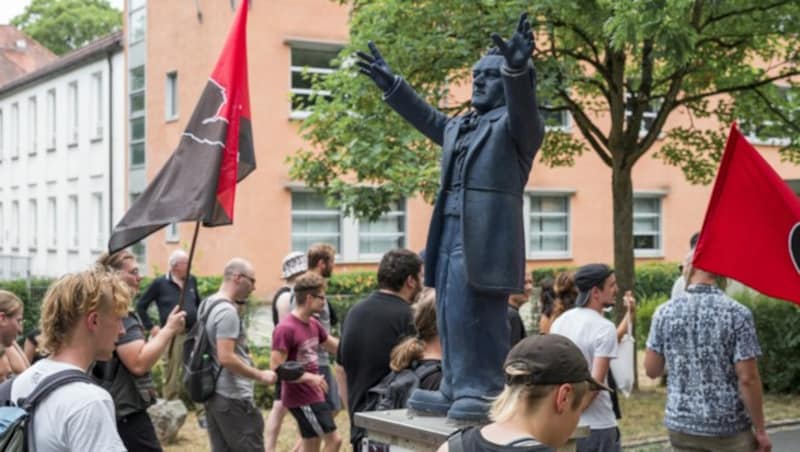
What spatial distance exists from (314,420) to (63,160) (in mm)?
32871

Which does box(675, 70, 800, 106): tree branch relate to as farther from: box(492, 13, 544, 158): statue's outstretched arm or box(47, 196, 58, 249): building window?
box(47, 196, 58, 249): building window

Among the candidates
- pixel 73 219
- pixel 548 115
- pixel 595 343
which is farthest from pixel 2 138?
pixel 595 343

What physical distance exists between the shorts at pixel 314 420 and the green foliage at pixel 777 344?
297 inches

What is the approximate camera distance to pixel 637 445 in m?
11.3

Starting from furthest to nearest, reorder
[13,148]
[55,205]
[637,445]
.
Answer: [13,148]
[55,205]
[637,445]

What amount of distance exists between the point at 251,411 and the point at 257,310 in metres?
9.55

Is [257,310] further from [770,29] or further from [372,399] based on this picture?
[372,399]

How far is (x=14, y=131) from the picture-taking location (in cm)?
4512

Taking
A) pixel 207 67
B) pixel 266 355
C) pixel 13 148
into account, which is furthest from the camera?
pixel 13 148

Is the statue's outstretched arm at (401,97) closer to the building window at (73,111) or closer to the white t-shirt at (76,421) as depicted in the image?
the white t-shirt at (76,421)

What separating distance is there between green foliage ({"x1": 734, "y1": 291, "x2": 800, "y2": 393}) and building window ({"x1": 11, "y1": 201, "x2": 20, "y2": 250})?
36.0 m

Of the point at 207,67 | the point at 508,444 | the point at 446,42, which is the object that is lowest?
the point at 508,444

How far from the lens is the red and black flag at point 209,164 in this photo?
6.69 metres

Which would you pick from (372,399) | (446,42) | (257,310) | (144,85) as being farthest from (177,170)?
(144,85)
